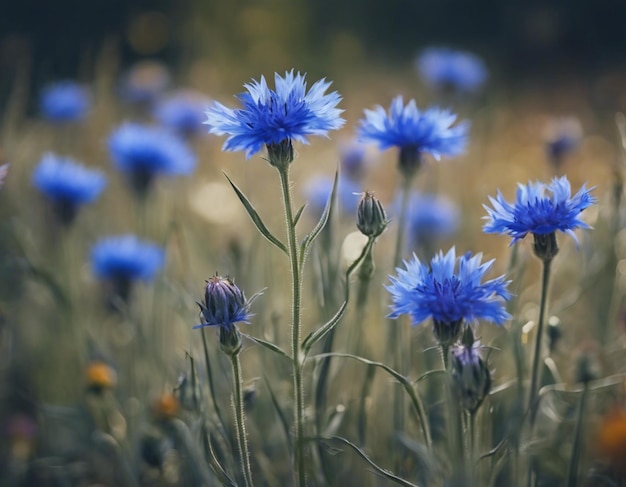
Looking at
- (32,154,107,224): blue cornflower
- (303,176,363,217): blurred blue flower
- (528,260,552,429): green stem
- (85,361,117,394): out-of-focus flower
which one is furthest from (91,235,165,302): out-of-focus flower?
(528,260,552,429): green stem

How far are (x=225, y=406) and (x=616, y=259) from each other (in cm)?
59

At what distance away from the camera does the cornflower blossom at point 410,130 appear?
0.99 meters

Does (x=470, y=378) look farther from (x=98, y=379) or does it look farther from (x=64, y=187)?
(x=64, y=187)

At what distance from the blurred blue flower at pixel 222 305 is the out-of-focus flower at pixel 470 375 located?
0.20 m

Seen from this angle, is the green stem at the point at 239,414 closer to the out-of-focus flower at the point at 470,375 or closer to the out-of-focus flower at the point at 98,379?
the out-of-focus flower at the point at 470,375

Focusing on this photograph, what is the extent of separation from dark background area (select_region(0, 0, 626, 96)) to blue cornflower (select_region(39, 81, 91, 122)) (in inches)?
42.5

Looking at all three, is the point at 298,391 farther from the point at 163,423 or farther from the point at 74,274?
the point at 74,274

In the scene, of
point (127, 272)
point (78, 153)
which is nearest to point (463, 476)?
point (127, 272)

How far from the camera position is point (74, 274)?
1.47 m

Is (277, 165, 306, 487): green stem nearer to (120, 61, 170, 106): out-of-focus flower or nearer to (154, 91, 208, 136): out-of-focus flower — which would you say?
(154, 91, 208, 136): out-of-focus flower

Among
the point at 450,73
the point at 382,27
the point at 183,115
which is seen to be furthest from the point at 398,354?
the point at 382,27

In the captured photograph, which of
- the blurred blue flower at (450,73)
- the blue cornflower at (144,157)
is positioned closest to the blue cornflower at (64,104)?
the blue cornflower at (144,157)

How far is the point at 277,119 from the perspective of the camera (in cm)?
74

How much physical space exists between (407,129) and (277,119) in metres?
0.29
